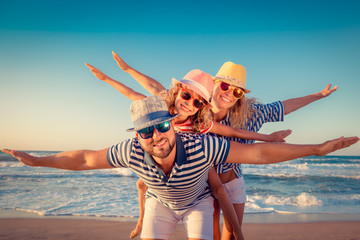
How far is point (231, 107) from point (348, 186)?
14.9m

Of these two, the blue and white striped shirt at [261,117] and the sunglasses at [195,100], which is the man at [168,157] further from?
the blue and white striped shirt at [261,117]

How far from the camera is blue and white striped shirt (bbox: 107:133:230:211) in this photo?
10.3 feet

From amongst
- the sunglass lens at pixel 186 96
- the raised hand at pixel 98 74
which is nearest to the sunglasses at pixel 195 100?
the sunglass lens at pixel 186 96

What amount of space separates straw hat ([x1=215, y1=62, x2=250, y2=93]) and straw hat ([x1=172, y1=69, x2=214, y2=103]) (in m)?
0.24

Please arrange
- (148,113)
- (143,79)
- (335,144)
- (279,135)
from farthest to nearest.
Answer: (143,79)
(279,135)
(148,113)
(335,144)

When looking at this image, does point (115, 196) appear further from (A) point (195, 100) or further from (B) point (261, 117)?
(A) point (195, 100)

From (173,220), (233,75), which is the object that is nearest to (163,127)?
(173,220)

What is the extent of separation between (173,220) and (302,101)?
272cm

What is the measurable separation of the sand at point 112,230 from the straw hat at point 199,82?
4.15 meters

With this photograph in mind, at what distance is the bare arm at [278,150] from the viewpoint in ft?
9.45

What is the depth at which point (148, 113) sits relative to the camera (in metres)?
2.98

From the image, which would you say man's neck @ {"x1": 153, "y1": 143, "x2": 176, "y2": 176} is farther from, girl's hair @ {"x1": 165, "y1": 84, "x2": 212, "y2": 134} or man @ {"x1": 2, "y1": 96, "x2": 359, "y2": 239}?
girl's hair @ {"x1": 165, "y1": 84, "x2": 212, "y2": 134}

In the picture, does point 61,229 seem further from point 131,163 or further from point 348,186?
point 348,186

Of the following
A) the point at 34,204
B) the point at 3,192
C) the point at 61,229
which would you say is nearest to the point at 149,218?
the point at 61,229
